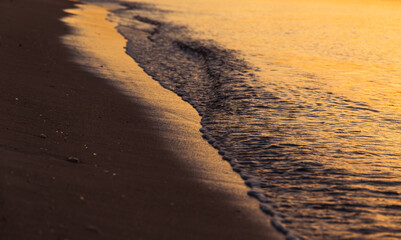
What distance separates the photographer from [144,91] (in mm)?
11266

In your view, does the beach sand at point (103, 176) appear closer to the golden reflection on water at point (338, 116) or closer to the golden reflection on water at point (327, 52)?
the golden reflection on water at point (338, 116)

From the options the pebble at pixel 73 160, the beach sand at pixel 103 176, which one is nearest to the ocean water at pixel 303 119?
the beach sand at pixel 103 176

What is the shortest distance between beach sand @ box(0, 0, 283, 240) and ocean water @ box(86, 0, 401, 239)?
549 millimetres

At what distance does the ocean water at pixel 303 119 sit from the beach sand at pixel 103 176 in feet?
1.80

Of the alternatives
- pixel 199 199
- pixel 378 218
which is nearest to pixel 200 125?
pixel 199 199

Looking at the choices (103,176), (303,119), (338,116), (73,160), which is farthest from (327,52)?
(103,176)

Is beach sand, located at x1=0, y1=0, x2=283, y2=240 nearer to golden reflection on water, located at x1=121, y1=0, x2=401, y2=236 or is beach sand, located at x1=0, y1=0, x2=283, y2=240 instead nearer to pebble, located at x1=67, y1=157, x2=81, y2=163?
pebble, located at x1=67, y1=157, x2=81, y2=163

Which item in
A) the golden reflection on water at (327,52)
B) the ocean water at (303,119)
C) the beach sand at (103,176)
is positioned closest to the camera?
the beach sand at (103,176)

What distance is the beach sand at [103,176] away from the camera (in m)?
4.57

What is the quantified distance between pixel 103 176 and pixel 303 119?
4951 mm

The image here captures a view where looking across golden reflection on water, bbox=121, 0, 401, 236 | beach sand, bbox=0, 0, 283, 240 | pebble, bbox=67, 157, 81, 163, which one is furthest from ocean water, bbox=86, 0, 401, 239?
pebble, bbox=67, 157, 81, 163

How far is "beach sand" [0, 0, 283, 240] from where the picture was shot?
180 inches

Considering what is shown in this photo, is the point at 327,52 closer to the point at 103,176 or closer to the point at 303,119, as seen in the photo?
the point at 303,119

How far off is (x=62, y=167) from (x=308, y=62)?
12.9 metres
